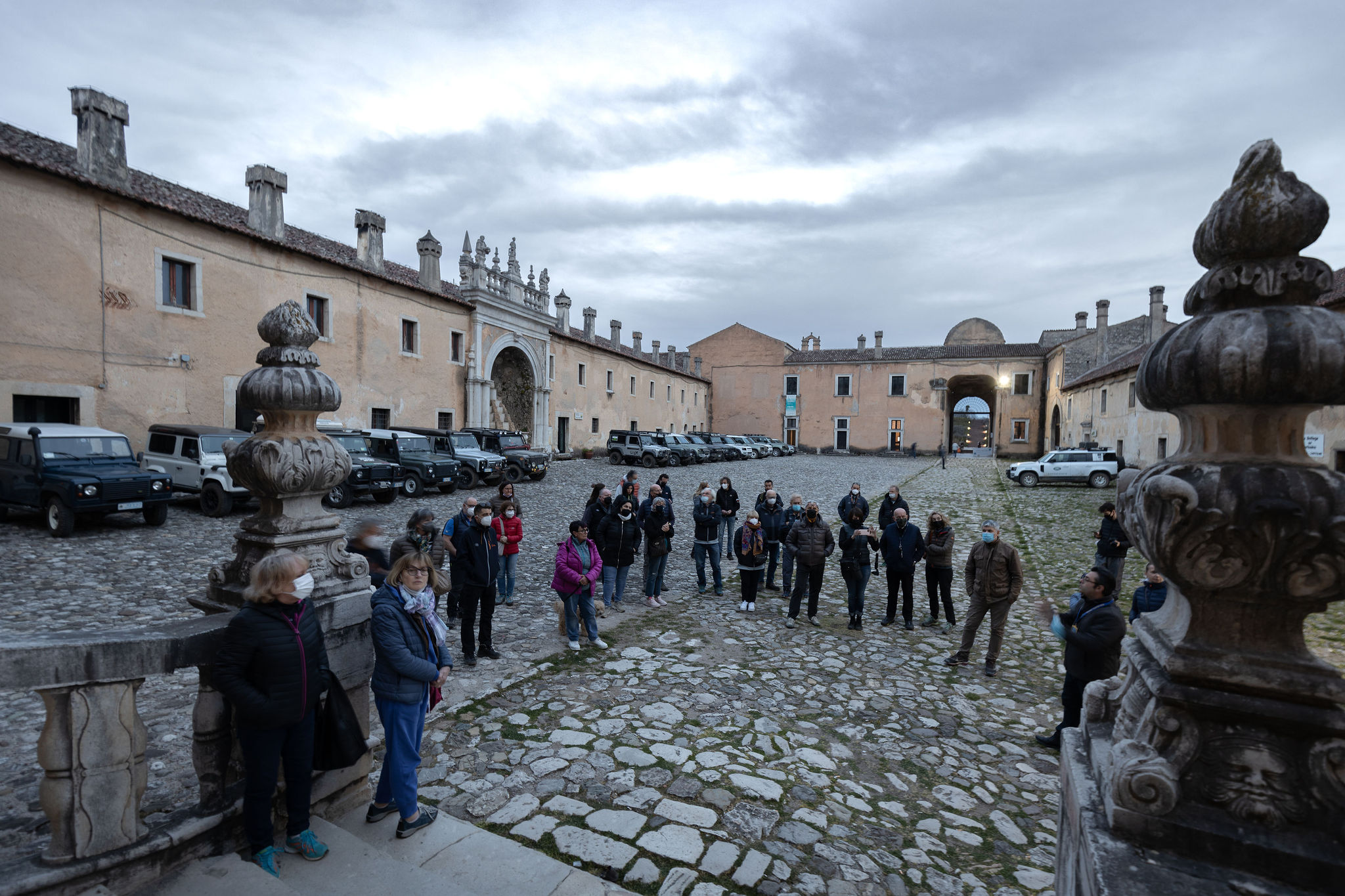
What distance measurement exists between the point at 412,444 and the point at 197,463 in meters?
5.99

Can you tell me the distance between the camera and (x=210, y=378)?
703 inches

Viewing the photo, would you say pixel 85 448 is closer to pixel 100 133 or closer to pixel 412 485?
pixel 412 485

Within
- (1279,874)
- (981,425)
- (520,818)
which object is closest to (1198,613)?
(1279,874)

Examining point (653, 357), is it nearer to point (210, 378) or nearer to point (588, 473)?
point (588, 473)

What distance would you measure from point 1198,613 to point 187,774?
541 cm

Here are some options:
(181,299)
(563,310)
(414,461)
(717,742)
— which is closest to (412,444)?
(414,461)

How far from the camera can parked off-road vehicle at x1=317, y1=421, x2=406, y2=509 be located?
14993mm

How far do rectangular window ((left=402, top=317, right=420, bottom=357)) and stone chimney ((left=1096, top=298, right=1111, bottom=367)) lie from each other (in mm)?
37664

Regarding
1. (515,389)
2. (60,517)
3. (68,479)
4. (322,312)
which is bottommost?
(60,517)

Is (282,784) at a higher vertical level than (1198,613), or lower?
lower

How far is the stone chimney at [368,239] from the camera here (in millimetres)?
23844

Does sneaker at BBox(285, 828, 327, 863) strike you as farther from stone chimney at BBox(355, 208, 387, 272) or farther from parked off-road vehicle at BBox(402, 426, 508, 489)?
stone chimney at BBox(355, 208, 387, 272)

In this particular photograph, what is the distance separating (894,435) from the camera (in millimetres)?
50469

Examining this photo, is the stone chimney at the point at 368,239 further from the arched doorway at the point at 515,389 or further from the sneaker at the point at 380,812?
the sneaker at the point at 380,812
